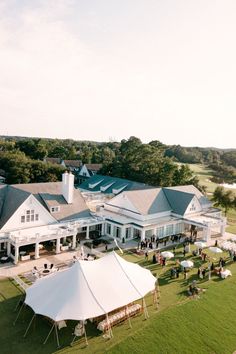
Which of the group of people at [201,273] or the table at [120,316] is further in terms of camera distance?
the group of people at [201,273]

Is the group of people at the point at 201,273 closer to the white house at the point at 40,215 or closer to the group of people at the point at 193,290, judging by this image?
the group of people at the point at 193,290

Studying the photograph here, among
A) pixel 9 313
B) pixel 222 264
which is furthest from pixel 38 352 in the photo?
pixel 222 264

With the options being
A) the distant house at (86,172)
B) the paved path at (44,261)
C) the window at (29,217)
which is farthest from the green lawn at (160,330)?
the distant house at (86,172)

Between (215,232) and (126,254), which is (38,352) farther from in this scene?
(215,232)

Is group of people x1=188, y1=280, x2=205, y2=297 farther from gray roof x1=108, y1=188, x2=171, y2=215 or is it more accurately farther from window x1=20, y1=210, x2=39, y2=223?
window x1=20, y1=210, x2=39, y2=223

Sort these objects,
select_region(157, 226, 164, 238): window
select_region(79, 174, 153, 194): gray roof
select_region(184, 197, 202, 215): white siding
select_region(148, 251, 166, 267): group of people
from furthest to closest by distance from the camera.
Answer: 1. select_region(79, 174, 153, 194): gray roof
2. select_region(184, 197, 202, 215): white siding
3. select_region(157, 226, 164, 238): window
4. select_region(148, 251, 166, 267): group of people

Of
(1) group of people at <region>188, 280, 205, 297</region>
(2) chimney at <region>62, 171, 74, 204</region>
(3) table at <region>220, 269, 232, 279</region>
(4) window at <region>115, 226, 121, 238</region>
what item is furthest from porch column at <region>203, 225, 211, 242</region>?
(2) chimney at <region>62, 171, 74, 204</region>
